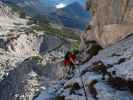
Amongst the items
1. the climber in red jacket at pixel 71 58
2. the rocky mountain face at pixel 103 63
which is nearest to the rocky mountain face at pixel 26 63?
Answer: the climber in red jacket at pixel 71 58

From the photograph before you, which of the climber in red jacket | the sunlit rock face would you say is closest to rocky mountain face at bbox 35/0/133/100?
the sunlit rock face

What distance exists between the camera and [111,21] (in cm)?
3706

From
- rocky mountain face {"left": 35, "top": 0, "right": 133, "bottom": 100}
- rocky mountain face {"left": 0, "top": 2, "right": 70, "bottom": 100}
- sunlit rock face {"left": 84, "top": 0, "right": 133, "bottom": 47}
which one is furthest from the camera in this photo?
rocky mountain face {"left": 0, "top": 2, "right": 70, "bottom": 100}

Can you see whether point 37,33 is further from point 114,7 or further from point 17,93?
point 114,7

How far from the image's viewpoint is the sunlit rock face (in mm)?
34375

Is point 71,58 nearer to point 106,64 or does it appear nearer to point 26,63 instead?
point 106,64

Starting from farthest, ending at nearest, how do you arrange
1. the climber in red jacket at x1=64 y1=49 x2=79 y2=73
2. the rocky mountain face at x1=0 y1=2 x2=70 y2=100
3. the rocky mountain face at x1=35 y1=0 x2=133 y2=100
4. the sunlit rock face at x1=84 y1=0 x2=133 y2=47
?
the rocky mountain face at x1=0 y1=2 x2=70 y2=100 < the climber in red jacket at x1=64 y1=49 x2=79 y2=73 < the sunlit rock face at x1=84 y1=0 x2=133 y2=47 < the rocky mountain face at x1=35 y1=0 x2=133 y2=100

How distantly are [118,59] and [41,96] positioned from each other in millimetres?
7112

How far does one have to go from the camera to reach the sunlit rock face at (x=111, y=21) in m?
34.4

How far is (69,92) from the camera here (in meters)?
27.7

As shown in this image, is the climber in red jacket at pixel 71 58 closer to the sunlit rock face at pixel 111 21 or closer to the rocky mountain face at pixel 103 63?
the rocky mountain face at pixel 103 63

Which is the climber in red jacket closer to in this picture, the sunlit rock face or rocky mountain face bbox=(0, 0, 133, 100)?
rocky mountain face bbox=(0, 0, 133, 100)

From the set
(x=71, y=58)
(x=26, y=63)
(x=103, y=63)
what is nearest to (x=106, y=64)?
(x=103, y=63)

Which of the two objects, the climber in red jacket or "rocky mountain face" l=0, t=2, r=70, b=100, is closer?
the climber in red jacket
